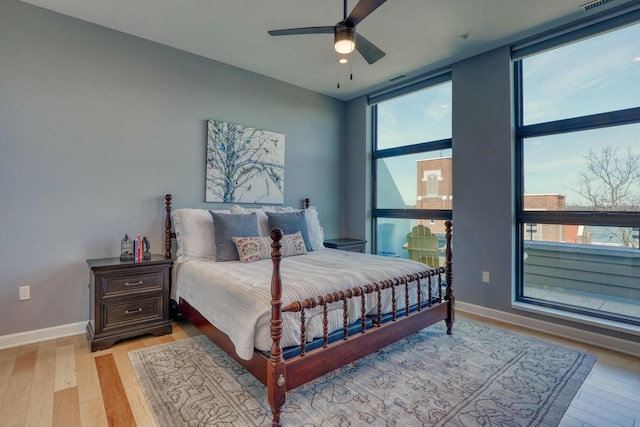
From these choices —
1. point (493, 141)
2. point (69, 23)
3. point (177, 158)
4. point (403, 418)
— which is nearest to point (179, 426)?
point (403, 418)

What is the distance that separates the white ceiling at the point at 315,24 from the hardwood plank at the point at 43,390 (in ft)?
9.72

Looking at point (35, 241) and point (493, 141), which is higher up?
point (493, 141)

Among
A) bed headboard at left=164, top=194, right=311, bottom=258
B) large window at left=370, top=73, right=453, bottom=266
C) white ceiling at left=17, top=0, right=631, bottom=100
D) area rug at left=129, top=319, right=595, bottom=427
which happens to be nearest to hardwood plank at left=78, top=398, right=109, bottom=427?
area rug at left=129, top=319, right=595, bottom=427

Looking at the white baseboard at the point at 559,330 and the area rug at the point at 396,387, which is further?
the white baseboard at the point at 559,330

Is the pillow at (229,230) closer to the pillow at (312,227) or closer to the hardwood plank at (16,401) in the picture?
the pillow at (312,227)

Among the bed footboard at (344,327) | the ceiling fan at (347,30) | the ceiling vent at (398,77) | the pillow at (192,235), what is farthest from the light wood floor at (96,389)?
the ceiling vent at (398,77)

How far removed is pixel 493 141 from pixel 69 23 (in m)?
4.40

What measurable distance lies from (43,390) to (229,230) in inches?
66.7

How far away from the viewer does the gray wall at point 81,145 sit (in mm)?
2643

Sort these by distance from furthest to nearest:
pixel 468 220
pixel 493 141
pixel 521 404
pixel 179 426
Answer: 1. pixel 468 220
2. pixel 493 141
3. pixel 521 404
4. pixel 179 426

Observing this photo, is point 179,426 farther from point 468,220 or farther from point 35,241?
point 468,220

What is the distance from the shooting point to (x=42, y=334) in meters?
2.74

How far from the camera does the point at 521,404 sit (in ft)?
6.14

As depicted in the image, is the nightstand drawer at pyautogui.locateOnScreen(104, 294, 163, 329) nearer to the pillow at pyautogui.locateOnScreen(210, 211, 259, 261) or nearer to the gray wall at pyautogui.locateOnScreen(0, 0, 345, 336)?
the gray wall at pyautogui.locateOnScreen(0, 0, 345, 336)
